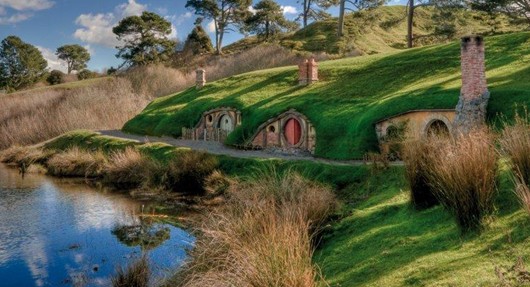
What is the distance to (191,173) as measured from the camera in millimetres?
23781

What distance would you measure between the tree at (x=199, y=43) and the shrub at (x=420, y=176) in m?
60.0

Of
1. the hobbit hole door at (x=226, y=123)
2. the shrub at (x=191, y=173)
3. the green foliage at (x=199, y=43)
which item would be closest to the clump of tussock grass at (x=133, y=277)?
the shrub at (x=191, y=173)

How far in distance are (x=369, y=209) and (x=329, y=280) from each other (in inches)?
160

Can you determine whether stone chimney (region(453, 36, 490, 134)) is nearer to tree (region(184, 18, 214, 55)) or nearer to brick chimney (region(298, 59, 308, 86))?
brick chimney (region(298, 59, 308, 86))

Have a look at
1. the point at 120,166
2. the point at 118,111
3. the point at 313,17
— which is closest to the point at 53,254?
the point at 120,166

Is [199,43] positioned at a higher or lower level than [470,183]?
higher

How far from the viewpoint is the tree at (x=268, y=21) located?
206ft

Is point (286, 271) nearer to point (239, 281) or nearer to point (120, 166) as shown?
point (239, 281)

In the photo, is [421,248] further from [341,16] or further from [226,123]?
[341,16]

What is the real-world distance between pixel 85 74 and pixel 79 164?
53717 millimetres

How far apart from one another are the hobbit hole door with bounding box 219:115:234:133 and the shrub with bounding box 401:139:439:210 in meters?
22.8

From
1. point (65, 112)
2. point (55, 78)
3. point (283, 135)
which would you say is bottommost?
point (283, 135)

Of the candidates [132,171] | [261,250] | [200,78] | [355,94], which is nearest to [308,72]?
[355,94]

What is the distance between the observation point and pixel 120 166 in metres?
27.3
